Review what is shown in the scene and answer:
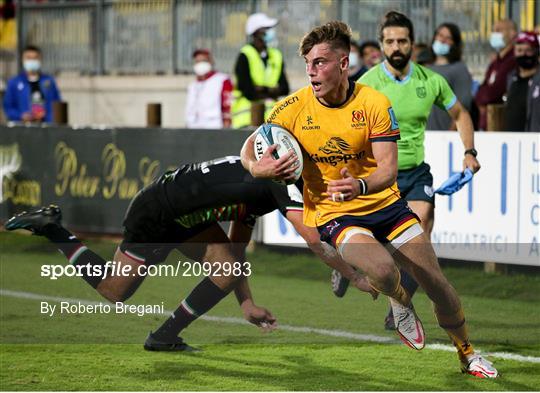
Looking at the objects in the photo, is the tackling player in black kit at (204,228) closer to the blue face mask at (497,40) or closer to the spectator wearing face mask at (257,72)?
the spectator wearing face mask at (257,72)

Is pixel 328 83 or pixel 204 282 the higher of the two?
pixel 328 83

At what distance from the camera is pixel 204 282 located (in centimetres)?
909

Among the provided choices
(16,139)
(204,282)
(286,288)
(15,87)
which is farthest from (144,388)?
(15,87)

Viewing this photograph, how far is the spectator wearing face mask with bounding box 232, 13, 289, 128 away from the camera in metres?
15.2

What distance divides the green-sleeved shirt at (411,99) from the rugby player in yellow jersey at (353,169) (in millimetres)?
1742

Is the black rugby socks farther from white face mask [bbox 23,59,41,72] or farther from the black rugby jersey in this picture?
white face mask [bbox 23,59,41,72]

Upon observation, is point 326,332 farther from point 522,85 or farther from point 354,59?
point 354,59

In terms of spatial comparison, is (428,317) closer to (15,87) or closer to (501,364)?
(501,364)

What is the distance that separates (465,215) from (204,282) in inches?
153

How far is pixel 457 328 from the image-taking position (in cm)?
815

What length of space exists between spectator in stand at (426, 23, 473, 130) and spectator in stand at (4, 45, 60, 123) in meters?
6.11

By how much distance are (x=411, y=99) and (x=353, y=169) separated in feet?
6.69

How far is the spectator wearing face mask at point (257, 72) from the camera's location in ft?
49.8

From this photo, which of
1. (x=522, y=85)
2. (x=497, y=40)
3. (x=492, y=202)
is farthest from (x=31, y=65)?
(x=492, y=202)
